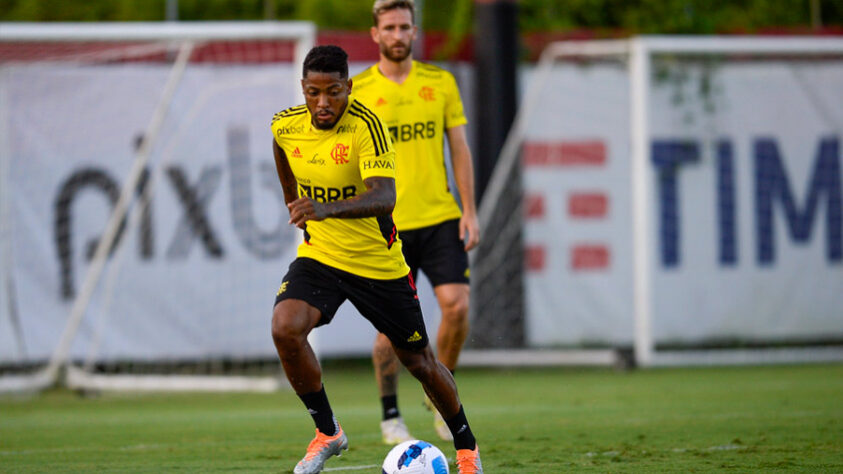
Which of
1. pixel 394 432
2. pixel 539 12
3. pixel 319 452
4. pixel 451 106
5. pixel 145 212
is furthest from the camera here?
pixel 539 12

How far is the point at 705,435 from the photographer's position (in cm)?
784

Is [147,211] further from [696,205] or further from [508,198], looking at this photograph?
[696,205]

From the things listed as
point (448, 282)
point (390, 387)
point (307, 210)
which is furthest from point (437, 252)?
point (307, 210)

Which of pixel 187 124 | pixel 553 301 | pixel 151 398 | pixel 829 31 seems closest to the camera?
pixel 151 398

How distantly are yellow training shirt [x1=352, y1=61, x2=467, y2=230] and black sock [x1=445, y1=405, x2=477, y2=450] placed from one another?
2.14 meters

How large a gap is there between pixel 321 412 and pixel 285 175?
1.14m

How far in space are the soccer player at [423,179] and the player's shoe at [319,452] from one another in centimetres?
150

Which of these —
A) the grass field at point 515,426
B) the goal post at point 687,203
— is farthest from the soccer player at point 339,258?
the goal post at point 687,203

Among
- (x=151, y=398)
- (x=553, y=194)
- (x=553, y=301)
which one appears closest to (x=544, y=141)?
(x=553, y=194)

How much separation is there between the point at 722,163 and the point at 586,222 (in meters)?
1.71

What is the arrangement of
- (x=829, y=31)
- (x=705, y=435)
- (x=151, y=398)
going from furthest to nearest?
(x=829, y=31) < (x=151, y=398) < (x=705, y=435)

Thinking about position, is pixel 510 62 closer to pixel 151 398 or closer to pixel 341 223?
pixel 151 398

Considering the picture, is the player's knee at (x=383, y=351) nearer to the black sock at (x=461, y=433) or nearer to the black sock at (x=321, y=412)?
the black sock at (x=321, y=412)

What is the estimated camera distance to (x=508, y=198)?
14.8 meters
